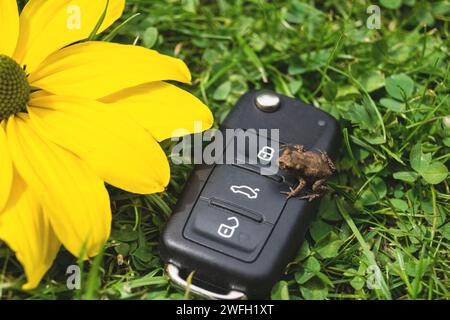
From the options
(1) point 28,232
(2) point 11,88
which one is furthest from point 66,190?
(2) point 11,88

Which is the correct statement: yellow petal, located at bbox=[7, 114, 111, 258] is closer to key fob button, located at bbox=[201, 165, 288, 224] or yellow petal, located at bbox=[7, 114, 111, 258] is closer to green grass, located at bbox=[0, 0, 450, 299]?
green grass, located at bbox=[0, 0, 450, 299]

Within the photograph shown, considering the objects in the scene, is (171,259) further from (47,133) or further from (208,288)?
(47,133)

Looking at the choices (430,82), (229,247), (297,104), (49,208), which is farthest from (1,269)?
(430,82)

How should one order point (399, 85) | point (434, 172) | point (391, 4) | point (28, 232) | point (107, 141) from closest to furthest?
point (28, 232)
point (107, 141)
point (434, 172)
point (399, 85)
point (391, 4)

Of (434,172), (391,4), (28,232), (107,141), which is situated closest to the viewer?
(28,232)

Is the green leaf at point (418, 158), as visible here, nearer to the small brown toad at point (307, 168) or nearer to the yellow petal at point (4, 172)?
the small brown toad at point (307, 168)

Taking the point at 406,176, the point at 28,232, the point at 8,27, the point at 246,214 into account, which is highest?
the point at 8,27

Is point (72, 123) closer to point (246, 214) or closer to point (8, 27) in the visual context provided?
point (8, 27)
